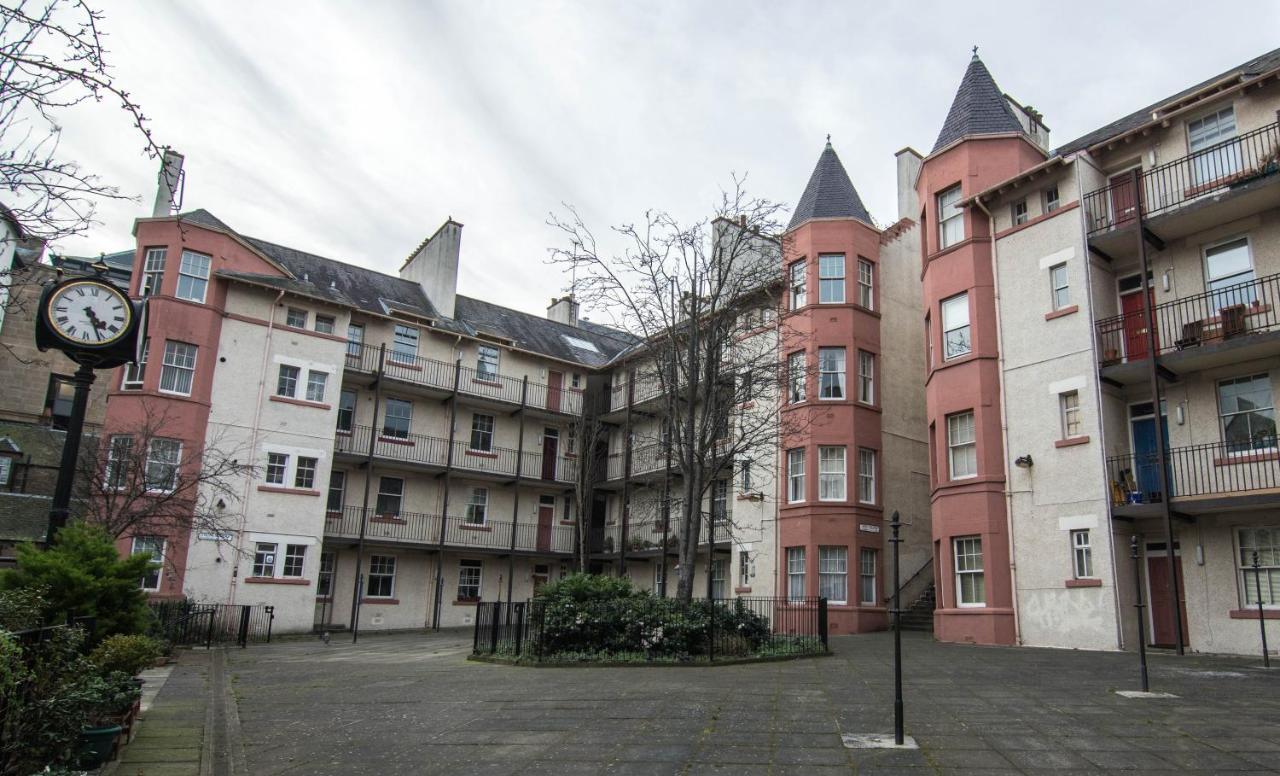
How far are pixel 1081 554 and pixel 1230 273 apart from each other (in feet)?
22.3

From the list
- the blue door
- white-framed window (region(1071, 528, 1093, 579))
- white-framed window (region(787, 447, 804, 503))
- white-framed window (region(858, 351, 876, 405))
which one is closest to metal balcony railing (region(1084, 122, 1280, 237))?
the blue door

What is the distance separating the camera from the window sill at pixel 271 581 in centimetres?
2686

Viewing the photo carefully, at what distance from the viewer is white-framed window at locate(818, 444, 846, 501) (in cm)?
2548

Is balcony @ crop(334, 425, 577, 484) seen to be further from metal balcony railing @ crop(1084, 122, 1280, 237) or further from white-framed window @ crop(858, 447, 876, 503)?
metal balcony railing @ crop(1084, 122, 1280, 237)

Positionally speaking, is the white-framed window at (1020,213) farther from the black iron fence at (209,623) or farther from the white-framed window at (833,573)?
the black iron fence at (209,623)

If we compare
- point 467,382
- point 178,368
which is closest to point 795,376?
point 467,382

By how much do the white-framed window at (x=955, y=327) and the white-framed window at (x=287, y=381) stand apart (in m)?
21.3

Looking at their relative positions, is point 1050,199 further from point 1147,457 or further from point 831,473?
point 831,473

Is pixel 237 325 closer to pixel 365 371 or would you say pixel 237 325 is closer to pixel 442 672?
pixel 365 371

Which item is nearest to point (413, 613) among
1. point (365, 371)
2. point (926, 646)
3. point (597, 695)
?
point (365, 371)

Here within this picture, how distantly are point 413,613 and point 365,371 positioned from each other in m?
9.29

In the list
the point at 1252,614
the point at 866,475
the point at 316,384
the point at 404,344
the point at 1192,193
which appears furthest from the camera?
the point at 404,344

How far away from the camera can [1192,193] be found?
18344 mm

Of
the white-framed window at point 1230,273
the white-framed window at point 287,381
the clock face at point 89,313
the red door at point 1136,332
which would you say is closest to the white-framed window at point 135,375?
the white-framed window at point 287,381
